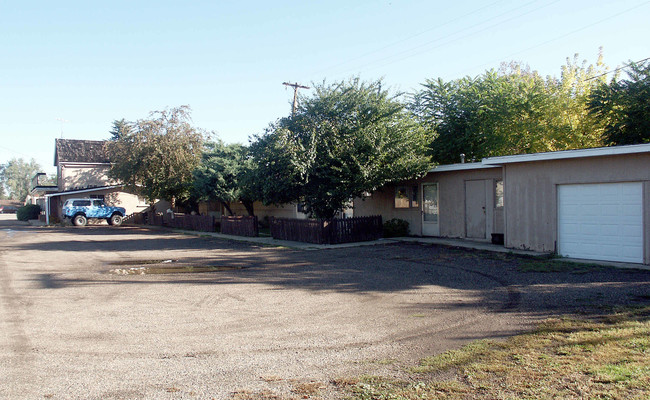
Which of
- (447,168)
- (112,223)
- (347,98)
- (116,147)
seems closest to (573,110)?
(447,168)

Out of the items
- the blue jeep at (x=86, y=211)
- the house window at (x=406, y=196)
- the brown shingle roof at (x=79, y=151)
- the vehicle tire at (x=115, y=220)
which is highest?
the brown shingle roof at (x=79, y=151)

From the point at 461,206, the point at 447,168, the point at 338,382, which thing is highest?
the point at 447,168

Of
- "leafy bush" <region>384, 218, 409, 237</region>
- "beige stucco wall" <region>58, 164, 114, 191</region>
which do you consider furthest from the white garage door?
"beige stucco wall" <region>58, 164, 114, 191</region>

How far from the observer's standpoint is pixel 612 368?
4.89 m

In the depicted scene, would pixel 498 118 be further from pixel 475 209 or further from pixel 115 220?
pixel 115 220

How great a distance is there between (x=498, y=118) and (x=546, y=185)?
35.0 ft

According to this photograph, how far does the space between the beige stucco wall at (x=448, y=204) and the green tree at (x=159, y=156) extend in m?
14.7

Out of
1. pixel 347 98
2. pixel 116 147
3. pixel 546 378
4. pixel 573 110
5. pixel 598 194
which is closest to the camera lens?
pixel 546 378

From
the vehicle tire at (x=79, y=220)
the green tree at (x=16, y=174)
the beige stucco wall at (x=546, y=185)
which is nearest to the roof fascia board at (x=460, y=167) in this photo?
the beige stucco wall at (x=546, y=185)

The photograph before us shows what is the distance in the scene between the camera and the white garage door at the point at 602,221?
479 inches

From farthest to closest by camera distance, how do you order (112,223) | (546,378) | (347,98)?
(112,223) < (347,98) < (546,378)

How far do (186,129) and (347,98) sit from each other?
18.7m

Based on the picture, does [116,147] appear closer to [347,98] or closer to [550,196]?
[347,98]

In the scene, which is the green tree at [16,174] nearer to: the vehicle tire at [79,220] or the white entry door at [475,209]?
the vehicle tire at [79,220]
